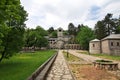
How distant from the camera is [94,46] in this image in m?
86.8

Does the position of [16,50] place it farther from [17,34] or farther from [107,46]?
[107,46]

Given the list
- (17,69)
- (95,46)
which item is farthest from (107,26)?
(17,69)

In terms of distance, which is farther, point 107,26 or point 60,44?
point 60,44

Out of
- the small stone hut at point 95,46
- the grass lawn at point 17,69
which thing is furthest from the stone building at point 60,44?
the grass lawn at point 17,69

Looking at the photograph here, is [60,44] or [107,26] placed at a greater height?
[107,26]

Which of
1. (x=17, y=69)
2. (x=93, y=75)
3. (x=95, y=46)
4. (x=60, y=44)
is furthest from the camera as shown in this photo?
(x=60, y=44)

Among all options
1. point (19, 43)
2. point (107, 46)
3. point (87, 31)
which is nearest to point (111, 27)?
point (87, 31)

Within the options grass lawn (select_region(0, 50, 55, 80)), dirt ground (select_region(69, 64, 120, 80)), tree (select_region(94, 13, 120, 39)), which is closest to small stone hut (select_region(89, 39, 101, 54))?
tree (select_region(94, 13, 120, 39))

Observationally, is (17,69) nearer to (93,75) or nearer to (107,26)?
(93,75)

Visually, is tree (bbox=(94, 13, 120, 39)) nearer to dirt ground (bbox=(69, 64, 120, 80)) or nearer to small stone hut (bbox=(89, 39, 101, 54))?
small stone hut (bbox=(89, 39, 101, 54))

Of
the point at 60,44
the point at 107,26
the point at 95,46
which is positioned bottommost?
the point at 95,46

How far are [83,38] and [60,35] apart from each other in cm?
6523

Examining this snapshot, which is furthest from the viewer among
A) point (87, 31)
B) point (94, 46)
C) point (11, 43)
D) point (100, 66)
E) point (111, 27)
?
point (111, 27)

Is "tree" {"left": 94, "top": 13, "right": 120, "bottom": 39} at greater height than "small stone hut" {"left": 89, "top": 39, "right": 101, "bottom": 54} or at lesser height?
greater
